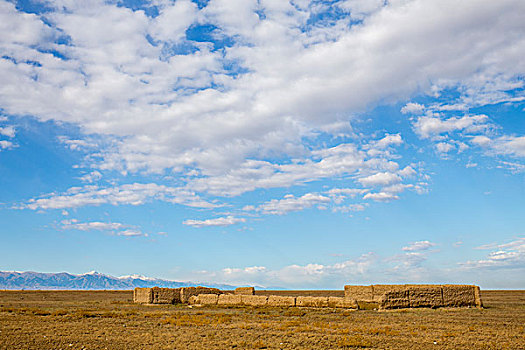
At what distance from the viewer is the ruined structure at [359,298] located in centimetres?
3059

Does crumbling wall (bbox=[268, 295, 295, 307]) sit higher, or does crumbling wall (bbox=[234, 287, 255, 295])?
crumbling wall (bbox=[234, 287, 255, 295])

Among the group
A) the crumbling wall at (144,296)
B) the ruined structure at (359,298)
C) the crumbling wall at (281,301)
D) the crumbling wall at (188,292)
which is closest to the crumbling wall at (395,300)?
the ruined structure at (359,298)

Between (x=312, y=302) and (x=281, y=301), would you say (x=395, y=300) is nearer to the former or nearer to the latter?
(x=312, y=302)

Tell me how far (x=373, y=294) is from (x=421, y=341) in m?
24.6

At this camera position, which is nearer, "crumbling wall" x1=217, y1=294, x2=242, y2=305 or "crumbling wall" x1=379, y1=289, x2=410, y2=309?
"crumbling wall" x1=379, y1=289, x2=410, y2=309

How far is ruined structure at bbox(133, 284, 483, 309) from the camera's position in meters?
30.6

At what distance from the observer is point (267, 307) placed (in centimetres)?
3378

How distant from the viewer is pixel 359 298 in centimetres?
4119

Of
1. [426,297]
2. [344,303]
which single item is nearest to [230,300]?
[344,303]

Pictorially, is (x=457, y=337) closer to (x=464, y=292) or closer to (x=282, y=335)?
(x=282, y=335)

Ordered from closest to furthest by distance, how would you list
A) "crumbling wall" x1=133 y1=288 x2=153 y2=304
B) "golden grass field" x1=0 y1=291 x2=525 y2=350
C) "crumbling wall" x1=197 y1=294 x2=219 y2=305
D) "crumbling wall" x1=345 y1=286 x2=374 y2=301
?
"golden grass field" x1=0 y1=291 x2=525 y2=350 → "crumbling wall" x1=197 y1=294 x2=219 y2=305 → "crumbling wall" x1=345 y1=286 x2=374 y2=301 → "crumbling wall" x1=133 y1=288 x2=153 y2=304

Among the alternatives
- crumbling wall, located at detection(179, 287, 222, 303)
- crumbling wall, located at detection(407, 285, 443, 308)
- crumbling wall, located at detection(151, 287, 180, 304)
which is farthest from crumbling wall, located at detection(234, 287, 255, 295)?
crumbling wall, located at detection(407, 285, 443, 308)

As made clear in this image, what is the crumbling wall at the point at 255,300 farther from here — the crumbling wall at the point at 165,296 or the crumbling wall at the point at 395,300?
the crumbling wall at the point at 395,300

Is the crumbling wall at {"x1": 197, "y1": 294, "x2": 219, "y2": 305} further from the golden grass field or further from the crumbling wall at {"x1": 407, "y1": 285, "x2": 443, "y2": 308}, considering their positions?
the crumbling wall at {"x1": 407, "y1": 285, "x2": 443, "y2": 308}
